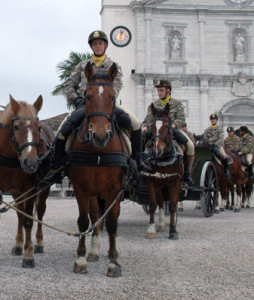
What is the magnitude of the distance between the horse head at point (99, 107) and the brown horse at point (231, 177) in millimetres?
8246

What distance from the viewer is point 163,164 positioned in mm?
8445

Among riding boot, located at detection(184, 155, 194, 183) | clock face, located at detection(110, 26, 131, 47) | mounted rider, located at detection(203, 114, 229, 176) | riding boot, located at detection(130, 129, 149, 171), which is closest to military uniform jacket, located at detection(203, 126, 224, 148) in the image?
mounted rider, located at detection(203, 114, 229, 176)

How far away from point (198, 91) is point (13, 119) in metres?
29.3

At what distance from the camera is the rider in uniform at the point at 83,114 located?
5711 millimetres

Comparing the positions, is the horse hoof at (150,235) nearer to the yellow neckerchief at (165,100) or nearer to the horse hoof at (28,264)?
the yellow neckerchief at (165,100)

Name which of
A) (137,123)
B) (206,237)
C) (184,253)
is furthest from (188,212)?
(137,123)

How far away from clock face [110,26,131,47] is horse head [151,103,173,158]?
25.8m

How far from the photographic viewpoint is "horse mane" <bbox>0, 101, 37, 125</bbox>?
18.5 ft

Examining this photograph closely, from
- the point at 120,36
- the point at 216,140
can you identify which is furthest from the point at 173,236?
the point at 120,36

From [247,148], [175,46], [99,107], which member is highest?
[175,46]

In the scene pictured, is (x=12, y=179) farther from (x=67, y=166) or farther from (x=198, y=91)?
(x=198, y=91)

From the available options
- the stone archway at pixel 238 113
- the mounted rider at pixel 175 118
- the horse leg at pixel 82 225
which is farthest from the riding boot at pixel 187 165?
the stone archway at pixel 238 113

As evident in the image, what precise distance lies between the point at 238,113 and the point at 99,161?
29.6m

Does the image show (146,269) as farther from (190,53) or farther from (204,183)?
(190,53)
